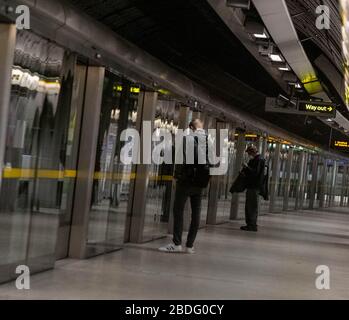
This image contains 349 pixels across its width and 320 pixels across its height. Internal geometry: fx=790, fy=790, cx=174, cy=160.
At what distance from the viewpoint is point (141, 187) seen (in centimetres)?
1082

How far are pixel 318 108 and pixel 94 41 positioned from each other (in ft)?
37.0

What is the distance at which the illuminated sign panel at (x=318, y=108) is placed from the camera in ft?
59.4

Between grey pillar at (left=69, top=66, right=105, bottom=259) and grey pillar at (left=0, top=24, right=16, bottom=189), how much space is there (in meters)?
2.41

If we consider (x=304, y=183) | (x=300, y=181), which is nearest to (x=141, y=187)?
(x=300, y=181)

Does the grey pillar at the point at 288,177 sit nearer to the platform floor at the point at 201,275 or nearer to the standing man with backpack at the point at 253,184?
the standing man with backpack at the point at 253,184

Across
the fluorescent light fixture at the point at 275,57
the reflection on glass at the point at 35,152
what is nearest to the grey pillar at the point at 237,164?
the fluorescent light fixture at the point at 275,57

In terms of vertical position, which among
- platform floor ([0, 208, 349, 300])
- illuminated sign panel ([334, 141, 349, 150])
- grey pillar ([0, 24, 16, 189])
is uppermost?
illuminated sign panel ([334, 141, 349, 150])

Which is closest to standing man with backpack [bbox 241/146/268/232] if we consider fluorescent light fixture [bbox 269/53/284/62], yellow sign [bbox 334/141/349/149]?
fluorescent light fixture [bbox 269/53/284/62]

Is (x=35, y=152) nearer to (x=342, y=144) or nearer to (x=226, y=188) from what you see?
(x=226, y=188)

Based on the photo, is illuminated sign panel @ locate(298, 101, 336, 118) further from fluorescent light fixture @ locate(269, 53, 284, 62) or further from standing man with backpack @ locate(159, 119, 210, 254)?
standing man with backpack @ locate(159, 119, 210, 254)

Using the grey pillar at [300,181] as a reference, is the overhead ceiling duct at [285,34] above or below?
above

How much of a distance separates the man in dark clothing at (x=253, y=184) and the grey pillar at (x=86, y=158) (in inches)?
269

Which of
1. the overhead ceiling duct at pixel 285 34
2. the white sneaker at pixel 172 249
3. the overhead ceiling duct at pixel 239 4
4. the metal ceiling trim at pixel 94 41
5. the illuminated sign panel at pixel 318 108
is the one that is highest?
the overhead ceiling duct at pixel 285 34

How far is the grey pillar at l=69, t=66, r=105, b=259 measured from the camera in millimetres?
8508
